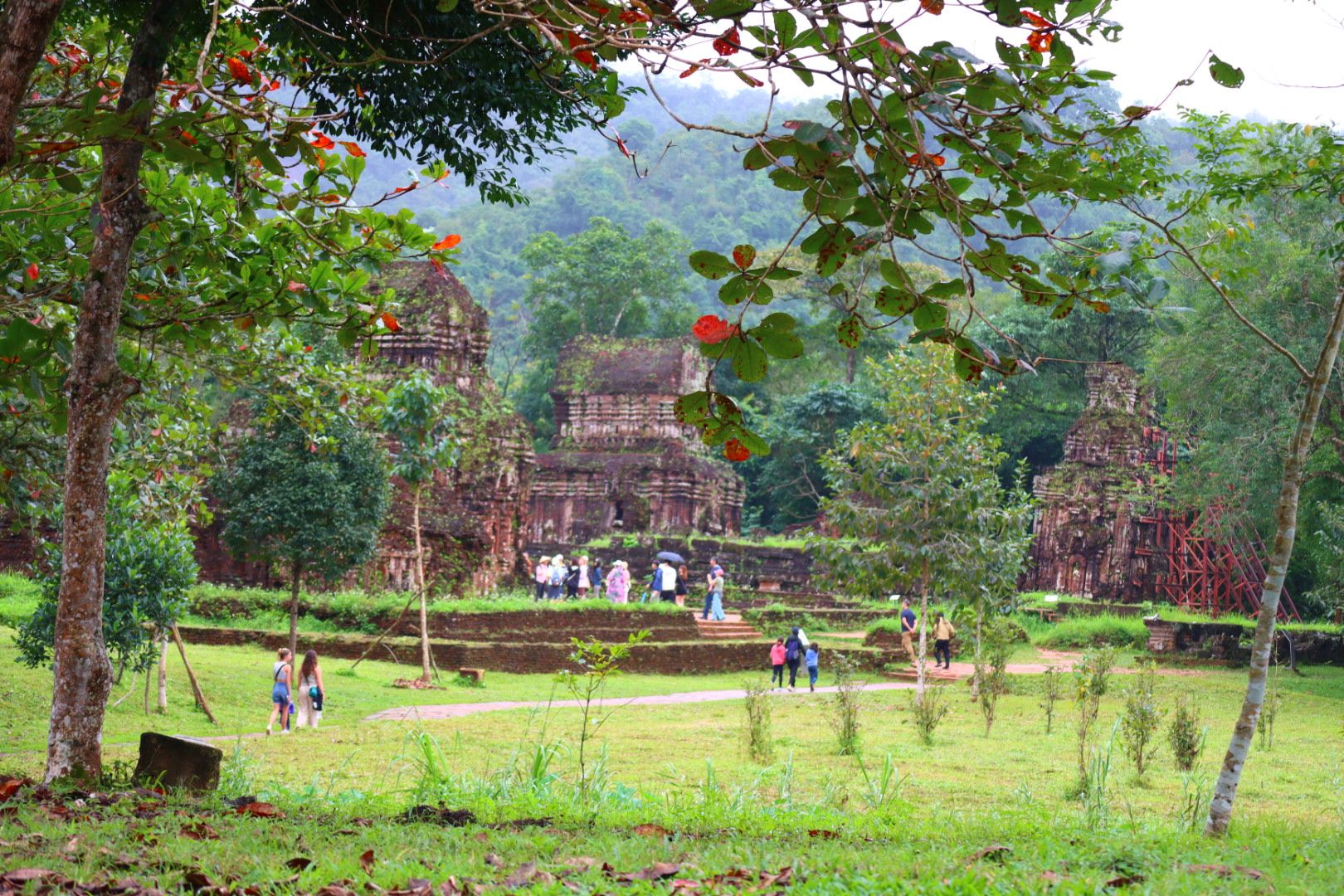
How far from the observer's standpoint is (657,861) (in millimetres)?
4266

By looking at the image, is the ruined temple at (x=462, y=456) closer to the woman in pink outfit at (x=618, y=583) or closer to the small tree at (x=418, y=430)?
the woman in pink outfit at (x=618, y=583)

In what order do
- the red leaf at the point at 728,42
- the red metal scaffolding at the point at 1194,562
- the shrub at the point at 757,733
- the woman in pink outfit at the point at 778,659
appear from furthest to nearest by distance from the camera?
the red metal scaffolding at the point at 1194,562
the woman in pink outfit at the point at 778,659
the shrub at the point at 757,733
the red leaf at the point at 728,42

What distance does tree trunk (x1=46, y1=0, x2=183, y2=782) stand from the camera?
562 centimetres

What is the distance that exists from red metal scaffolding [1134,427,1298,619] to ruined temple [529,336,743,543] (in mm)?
11564

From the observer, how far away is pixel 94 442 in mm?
5695

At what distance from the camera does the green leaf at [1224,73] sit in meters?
4.19

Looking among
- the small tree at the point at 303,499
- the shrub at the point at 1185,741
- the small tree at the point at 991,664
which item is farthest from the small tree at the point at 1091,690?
the small tree at the point at 303,499

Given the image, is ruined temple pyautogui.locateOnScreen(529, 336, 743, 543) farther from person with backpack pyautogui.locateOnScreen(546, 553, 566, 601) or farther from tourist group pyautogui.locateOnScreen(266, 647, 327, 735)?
tourist group pyautogui.locateOnScreen(266, 647, 327, 735)

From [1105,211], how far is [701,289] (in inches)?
1014

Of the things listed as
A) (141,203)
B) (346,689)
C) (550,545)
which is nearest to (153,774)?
(141,203)

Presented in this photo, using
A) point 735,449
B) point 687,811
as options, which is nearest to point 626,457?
point 687,811

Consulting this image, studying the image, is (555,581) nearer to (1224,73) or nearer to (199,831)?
(199,831)

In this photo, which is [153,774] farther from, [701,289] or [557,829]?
[701,289]

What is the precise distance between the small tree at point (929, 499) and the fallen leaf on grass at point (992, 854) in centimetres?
1024
